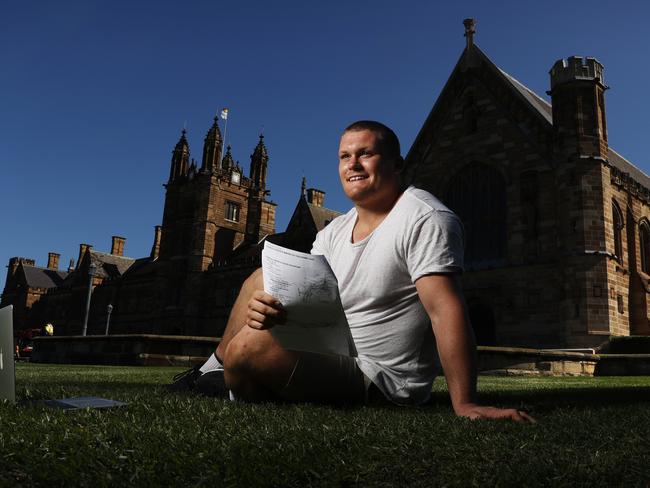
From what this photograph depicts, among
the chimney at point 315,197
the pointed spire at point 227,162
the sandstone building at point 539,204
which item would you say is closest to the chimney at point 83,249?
the pointed spire at point 227,162

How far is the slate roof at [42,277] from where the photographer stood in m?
70.7

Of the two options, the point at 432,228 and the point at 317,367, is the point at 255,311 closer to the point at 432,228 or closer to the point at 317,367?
the point at 317,367

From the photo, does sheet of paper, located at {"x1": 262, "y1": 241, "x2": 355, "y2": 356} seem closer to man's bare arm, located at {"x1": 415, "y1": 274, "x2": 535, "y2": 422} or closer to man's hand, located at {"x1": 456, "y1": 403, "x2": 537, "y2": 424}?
man's bare arm, located at {"x1": 415, "y1": 274, "x2": 535, "y2": 422}

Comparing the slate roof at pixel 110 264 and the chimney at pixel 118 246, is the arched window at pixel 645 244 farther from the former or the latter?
the chimney at pixel 118 246

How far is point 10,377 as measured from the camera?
2.76m

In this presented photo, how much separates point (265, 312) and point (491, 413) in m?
1.06

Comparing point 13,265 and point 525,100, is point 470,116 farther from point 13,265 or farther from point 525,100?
point 13,265

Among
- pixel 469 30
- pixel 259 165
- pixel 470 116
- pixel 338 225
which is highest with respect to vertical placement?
pixel 259 165

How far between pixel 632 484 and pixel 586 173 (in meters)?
20.3

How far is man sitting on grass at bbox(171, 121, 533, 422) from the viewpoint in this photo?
261 cm

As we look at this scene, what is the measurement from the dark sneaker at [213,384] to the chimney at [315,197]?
139ft

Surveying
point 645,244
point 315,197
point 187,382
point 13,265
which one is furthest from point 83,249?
point 187,382

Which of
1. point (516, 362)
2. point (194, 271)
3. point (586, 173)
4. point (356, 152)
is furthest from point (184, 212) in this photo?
point (356, 152)

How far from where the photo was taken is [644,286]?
22.0m
